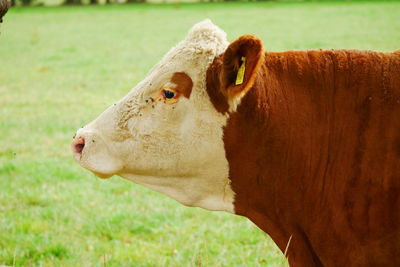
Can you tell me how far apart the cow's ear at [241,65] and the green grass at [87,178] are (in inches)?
53.5

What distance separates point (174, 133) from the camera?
2.80 meters

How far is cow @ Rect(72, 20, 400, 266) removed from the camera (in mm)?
2551

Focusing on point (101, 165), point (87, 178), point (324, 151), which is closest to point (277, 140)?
point (324, 151)

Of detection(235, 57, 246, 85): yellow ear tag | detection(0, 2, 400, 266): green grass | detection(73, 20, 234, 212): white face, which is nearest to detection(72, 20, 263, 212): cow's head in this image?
detection(73, 20, 234, 212): white face

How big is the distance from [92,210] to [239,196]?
125 inches

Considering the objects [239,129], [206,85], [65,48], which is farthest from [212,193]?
[65,48]

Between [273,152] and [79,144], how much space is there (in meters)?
1.04

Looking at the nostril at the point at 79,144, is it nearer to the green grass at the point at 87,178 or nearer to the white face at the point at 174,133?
the white face at the point at 174,133

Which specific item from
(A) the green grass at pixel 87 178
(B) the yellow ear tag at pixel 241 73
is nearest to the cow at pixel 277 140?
(B) the yellow ear tag at pixel 241 73

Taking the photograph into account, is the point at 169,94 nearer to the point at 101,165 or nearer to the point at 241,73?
the point at 241,73

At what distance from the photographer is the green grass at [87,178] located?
4.66m

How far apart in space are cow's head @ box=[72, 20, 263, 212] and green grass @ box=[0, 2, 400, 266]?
2.67 feet

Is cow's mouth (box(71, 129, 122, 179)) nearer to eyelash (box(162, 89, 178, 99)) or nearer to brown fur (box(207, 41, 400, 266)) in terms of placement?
eyelash (box(162, 89, 178, 99))

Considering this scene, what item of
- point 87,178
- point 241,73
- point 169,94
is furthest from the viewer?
point 87,178
